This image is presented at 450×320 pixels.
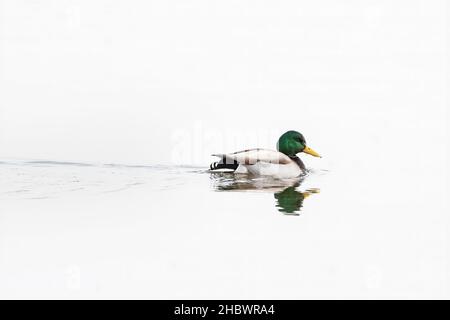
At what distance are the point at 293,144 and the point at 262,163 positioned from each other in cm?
112

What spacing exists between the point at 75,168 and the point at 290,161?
3.57 metres

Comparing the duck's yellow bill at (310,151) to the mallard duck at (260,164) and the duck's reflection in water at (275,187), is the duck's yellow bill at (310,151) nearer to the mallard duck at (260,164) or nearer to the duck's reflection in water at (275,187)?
the mallard duck at (260,164)

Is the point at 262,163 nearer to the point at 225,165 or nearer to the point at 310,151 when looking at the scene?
the point at 225,165

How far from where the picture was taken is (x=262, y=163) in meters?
10.5

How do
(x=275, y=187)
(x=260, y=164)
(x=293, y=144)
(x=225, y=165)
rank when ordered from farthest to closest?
(x=293, y=144), (x=225, y=165), (x=260, y=164), (x=275, y=187)

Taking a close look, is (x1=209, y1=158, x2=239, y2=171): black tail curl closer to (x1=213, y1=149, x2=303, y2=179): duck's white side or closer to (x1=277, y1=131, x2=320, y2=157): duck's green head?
Result: (x1=213, y1=149, x2=303, y2=179): duck's white side

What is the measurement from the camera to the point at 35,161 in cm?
1112

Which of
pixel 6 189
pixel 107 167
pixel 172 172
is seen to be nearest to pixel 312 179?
pixel 172 172

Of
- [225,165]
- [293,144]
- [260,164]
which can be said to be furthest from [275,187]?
[293,144]

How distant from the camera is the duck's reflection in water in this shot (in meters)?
7.83

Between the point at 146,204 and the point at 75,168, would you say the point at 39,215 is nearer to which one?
the point at 146,204

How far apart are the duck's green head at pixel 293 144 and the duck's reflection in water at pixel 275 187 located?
3.19ft

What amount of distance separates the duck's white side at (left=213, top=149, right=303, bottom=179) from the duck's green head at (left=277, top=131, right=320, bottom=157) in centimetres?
70

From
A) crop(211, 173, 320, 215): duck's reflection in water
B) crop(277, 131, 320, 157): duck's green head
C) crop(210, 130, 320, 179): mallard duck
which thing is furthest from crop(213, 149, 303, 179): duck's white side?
crop(277, 131, 320, 157): duck's green head
